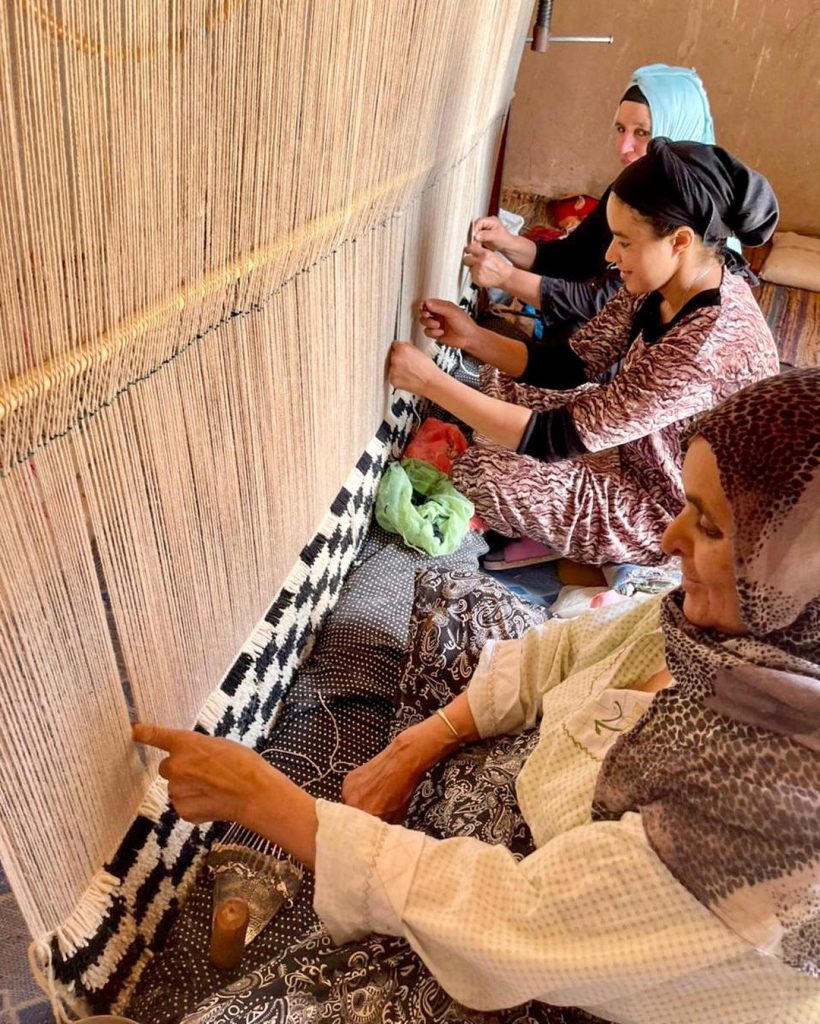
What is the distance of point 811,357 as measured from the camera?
3.48 metres

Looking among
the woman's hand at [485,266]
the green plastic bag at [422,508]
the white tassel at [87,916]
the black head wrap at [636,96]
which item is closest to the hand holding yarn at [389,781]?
the white tassel at [87,916]

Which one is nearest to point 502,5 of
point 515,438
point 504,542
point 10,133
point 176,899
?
point 515,438

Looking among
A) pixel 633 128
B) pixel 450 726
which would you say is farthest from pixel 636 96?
pixel 450 726

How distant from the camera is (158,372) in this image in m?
0.76

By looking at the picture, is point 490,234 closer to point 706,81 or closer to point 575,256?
point 575,256

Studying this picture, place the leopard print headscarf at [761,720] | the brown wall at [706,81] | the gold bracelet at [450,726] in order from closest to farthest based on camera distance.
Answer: the leopard print headscarf at [761,720], the gold bracelet at [450,726], the brown wall at [706,81]

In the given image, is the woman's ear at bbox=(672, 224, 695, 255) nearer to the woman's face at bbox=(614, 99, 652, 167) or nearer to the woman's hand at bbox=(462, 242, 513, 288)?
the woman's hand at bbox=(462, 242, 513, 288)

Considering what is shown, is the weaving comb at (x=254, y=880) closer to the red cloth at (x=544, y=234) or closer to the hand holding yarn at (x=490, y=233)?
the hand holding yarn at (x=490, y=233)

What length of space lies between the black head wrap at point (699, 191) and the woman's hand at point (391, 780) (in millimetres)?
1110

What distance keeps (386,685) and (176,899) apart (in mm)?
507

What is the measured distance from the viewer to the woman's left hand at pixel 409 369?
1618 millimetres

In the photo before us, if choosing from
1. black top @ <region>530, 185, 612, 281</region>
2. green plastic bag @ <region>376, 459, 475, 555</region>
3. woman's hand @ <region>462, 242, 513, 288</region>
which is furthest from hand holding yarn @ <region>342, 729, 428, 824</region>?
black top @ <region>530, 185, 612, 281</region>

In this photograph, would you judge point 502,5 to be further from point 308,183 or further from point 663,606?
point 663,606

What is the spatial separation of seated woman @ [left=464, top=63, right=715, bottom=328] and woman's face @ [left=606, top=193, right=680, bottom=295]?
63cm
